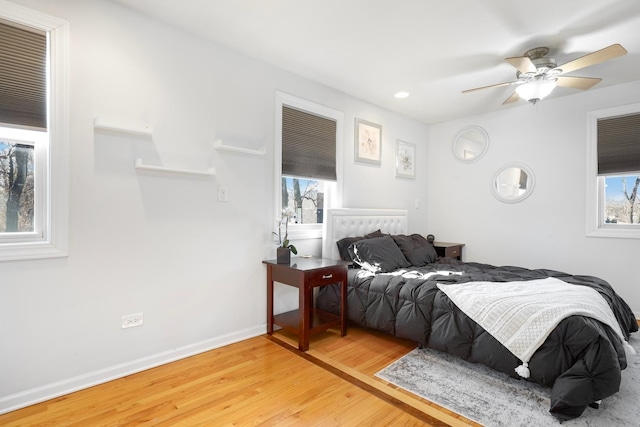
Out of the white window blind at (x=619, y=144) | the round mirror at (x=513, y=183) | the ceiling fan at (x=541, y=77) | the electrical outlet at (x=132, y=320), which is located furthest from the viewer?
the round mirror at (x=513, y=183)

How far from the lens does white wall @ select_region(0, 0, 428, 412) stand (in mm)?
2006

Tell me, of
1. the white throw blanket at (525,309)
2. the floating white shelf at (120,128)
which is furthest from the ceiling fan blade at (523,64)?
the floating white shelf at (120,128)

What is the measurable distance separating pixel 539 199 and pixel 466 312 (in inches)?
105

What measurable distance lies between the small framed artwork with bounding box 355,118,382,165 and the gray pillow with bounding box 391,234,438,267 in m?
1.06

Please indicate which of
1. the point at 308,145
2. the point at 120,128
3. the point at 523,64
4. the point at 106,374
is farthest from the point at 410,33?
the point at 106,374

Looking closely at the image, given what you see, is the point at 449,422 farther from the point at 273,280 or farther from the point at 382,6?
the point at 382,6

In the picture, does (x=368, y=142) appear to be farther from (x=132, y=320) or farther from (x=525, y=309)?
(x=132, y=320)

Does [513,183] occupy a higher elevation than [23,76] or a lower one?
lower

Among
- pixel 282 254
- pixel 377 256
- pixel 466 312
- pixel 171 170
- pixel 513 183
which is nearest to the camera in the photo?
pixel 466 312

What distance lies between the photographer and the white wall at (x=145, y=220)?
2006 millimetres

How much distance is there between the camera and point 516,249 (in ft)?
14.1

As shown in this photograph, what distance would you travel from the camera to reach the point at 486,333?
7.19 feet

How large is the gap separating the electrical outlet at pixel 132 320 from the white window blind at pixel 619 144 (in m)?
4.79

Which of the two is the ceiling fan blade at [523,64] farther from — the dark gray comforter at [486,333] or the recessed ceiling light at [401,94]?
the dark gray comforter at [486,333]
